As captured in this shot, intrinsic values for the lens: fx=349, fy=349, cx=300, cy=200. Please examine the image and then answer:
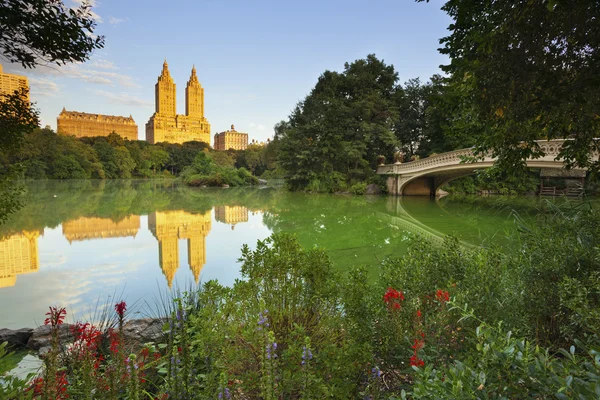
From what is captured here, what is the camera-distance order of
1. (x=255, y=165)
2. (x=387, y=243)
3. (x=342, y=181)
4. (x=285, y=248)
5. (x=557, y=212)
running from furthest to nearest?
(x=255, y=165), (x=342, y=181), (x=387, y=243), (x=557, y=212), (x=285, y=248)

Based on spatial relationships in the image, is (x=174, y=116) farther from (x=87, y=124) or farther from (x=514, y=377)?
(x=514, y=377)

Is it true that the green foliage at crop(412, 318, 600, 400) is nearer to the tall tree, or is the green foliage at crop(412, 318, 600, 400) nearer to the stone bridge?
the tall tree

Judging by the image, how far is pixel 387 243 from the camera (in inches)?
278

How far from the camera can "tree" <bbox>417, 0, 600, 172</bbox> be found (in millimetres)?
2352

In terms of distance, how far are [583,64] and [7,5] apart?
4110 mm

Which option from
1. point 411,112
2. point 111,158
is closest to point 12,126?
point 411,112

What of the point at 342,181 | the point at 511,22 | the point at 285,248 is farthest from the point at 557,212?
the point at 342,181

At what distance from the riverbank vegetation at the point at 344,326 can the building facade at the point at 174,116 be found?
90751 millimetres

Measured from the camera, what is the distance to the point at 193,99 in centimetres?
9562

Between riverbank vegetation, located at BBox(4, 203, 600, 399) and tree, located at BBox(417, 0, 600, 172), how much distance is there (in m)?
0.83

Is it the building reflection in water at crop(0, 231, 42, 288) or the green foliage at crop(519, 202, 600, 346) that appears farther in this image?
the building reflection in water at crop(0, 231, 42, 288)

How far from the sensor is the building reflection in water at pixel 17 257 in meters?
4.61

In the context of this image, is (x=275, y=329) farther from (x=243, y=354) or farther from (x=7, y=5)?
(x=7, y=5)

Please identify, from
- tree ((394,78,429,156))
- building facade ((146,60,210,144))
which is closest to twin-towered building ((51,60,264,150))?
building facade ((146,60,210,144))
